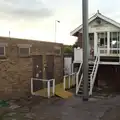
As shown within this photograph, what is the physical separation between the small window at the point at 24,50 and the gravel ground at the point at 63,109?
8.69 ft

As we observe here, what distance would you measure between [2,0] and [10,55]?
4181mm

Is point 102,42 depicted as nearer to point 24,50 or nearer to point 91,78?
point 91,78

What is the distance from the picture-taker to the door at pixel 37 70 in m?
13.9

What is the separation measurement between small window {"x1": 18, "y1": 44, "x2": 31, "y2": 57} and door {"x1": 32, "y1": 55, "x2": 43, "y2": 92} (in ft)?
2.53

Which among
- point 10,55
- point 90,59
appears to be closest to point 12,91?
point 10,55

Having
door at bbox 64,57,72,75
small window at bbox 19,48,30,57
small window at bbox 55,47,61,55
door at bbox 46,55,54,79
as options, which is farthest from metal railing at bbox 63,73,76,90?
small window at bbox 19,48,30,57

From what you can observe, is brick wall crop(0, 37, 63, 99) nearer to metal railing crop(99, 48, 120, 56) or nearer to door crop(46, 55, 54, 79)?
door crop(46, 55, 54, 79)

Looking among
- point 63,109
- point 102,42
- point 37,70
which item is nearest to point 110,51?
point 102,42

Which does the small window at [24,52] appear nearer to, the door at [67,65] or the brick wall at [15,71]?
the brick wall at [15,71]

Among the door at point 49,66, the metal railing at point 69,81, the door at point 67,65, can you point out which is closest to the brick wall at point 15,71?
the door at point 49,66

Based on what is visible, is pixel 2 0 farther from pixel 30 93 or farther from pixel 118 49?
pixel 118 49

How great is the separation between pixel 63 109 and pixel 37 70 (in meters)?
4.26

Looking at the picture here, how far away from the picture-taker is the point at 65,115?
981 centimetres

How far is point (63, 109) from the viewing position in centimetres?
1086
